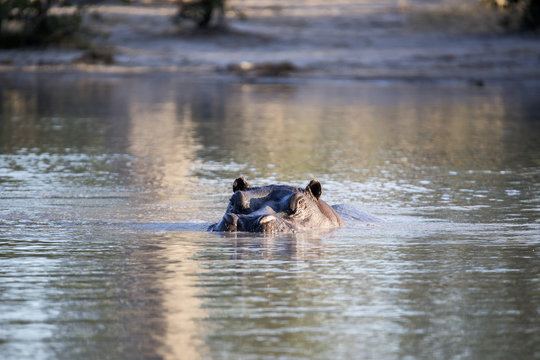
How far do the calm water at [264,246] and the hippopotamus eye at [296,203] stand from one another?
301mm

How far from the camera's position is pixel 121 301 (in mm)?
7125

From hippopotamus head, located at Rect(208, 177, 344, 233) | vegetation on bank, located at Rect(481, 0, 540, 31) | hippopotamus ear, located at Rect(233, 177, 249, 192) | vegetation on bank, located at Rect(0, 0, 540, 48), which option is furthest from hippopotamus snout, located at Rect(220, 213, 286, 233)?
vegetation on bank, located at Rect(481, 0, 540, 31)

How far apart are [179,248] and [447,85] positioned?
90.6 feet

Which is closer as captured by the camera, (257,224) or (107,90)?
(257,224)

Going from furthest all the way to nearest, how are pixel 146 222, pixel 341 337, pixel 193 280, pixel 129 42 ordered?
pixel 129 42, pixel 146 222, pixel 193 280, pixel 341 337

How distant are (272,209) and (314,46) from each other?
29.8 meters

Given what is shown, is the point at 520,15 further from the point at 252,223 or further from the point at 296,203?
the point at 252,223

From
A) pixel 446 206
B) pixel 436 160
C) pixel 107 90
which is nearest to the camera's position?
pixel 446 206

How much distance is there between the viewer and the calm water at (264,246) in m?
6.29

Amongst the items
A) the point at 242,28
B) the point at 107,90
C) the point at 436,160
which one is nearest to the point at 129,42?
the point at 242,28

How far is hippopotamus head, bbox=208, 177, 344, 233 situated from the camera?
9.81 meters

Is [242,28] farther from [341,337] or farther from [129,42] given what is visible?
[341,337]

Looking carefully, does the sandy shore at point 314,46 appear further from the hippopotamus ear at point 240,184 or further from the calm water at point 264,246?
the hippopotamus ear at point 240,184

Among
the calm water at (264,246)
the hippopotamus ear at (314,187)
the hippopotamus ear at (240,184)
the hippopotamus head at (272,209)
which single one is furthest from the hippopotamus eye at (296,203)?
the hippopotamus ear at (240,184)
